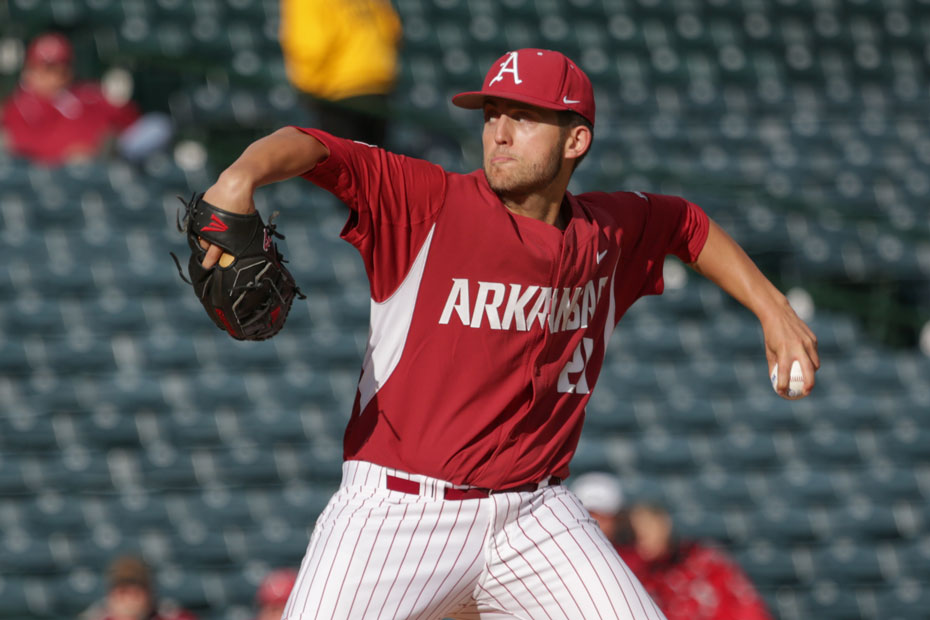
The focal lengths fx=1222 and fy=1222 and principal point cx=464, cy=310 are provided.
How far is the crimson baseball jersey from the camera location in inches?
104

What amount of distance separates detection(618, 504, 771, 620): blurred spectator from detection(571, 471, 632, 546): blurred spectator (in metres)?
0.04

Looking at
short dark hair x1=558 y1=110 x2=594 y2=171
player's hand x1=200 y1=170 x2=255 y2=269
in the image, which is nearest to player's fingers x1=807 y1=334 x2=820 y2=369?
short dark hair x1=558 y1=110 x2=594 y2=171

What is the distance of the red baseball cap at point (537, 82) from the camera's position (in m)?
2.70

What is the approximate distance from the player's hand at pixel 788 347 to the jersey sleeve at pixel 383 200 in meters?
0.89

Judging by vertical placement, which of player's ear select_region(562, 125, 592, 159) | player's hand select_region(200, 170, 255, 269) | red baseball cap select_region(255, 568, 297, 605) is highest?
player's ear select_region(562, 125, 592, 159)

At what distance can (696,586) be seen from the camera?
17.1ft

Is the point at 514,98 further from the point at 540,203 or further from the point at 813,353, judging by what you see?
the point at 813,353

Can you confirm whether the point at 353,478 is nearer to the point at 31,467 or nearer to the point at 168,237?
the point at 31,467

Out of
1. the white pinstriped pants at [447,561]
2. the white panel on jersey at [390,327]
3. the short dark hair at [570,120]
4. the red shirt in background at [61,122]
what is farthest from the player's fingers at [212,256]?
the red shirt in background at [61,122]

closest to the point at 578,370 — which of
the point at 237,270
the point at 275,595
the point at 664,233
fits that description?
the point at 664,233

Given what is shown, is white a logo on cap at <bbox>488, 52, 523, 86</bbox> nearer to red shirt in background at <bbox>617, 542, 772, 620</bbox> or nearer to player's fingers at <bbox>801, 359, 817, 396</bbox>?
player's fingers at <bbox>801, 359, 817, 396</bbox>

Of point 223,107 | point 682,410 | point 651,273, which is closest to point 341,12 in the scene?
point 223,107

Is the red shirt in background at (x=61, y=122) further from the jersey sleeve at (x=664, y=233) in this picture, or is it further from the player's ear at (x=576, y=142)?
the player's ear at (x=576, y=142)

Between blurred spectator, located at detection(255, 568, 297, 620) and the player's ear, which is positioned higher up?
the player's ear
